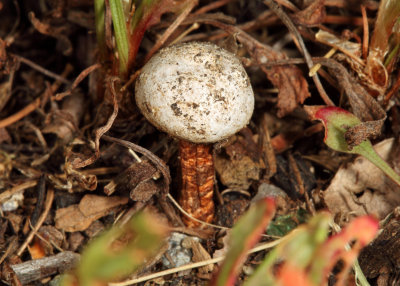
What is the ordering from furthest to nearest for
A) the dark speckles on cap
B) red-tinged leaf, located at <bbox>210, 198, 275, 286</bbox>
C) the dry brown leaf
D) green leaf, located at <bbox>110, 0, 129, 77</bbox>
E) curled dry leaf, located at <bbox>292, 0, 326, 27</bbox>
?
curled dry leaf, located at <bbox>292, 0, 326, 27</bbox> → the dry brown leaf → green leaf, located at <bbox>110, 0, 129, 77</bbox> → the dark speckles on cap → red-tinged leaf, located at <bbox>210, 198, 275, 286</bbox>

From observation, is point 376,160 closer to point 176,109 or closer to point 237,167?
point 237,167

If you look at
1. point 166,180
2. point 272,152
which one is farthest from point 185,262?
point 272,152

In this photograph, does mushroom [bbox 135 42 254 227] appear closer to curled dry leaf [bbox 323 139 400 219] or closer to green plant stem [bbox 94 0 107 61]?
green plant stem [bbox 94 0 107 61]

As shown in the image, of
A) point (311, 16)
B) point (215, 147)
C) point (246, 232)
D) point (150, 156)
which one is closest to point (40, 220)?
point (150, 156)

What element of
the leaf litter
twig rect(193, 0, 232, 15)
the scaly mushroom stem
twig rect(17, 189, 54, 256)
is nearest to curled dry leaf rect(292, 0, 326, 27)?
the leaf litter

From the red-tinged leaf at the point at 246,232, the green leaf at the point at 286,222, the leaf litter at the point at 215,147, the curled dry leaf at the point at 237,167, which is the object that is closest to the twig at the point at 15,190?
the leaf litter at the point at 215,147

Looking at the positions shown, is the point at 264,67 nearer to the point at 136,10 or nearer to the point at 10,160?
the point at 136,10
